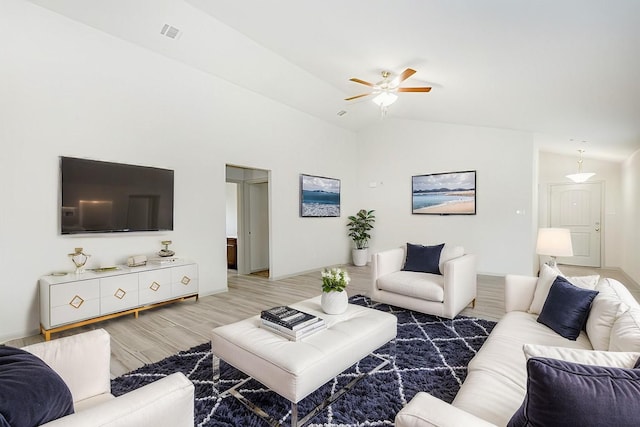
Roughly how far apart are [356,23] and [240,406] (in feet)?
11.3

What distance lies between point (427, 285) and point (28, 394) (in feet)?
10.7

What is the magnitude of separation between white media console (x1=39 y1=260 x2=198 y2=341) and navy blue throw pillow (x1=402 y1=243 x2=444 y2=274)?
291 centimetres

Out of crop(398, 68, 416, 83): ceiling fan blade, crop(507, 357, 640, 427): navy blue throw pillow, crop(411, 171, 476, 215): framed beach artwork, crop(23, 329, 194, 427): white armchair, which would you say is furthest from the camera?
crop(411, 171, 476, 215): framed beach artwork

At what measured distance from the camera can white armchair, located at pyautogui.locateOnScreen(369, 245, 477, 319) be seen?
10.9 ft

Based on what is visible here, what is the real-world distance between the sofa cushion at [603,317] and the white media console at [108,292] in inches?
160

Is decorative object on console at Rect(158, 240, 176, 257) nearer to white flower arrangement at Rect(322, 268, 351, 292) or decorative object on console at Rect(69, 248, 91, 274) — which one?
decorative object on console at Rect(69, 248, 91, 274)

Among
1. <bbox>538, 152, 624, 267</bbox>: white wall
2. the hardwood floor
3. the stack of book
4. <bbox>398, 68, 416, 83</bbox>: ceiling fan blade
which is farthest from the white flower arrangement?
<bbox>538, 152, 624, 267</bbox>: white wall

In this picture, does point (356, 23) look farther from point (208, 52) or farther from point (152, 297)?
point (152, 297)

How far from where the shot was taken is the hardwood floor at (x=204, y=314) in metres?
2.83

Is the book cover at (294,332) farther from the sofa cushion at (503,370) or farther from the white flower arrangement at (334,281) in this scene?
the sofa cushion at (503,370)

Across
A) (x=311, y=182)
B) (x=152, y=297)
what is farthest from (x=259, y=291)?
(x=311, y=182)

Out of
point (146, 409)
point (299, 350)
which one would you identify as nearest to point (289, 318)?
point (299, 350)

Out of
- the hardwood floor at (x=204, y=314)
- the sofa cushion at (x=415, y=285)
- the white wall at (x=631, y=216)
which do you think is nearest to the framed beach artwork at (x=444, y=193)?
the hardwood floor at (x=204, y=314)

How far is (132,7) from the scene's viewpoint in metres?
3.21
